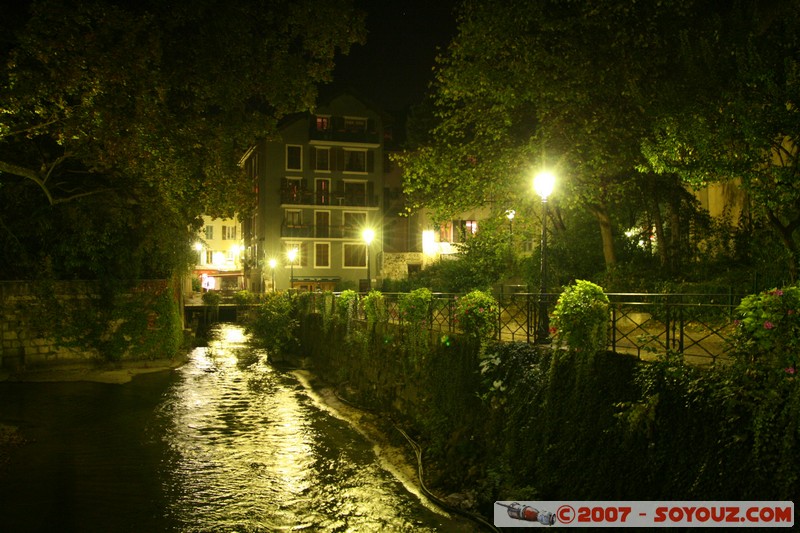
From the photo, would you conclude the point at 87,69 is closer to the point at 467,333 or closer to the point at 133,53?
the point at 133,53

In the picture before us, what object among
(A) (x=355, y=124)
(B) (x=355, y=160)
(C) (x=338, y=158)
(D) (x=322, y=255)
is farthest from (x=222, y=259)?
(A) (x=355, y=124)

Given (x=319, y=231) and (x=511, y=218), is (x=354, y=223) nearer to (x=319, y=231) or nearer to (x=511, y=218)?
(x=319, y=231)

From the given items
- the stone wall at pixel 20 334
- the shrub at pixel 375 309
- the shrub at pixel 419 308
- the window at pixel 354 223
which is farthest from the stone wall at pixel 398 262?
the shrub at pixel 419 308

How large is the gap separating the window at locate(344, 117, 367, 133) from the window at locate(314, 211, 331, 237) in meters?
7.36

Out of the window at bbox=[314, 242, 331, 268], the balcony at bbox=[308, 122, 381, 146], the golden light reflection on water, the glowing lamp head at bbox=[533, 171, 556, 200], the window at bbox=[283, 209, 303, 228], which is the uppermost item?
the balcony at bbox=[308, 122, 381, 146]

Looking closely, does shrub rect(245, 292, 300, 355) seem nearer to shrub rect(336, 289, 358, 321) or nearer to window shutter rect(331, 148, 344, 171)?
shrub rect(336, 289, 358, 321)

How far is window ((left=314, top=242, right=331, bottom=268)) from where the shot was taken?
166 feet

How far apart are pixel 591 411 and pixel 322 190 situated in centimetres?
4431

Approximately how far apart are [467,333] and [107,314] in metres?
15.7

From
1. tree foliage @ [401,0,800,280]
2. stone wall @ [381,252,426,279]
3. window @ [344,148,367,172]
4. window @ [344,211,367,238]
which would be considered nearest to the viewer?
tree foliage @ [401,0,800,280]

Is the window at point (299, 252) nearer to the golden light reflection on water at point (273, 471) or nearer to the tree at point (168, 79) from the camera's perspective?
the golden light reflection on water at point (273, 471)

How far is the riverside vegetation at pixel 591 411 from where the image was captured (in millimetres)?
5852

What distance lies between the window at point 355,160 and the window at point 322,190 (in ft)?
6.84

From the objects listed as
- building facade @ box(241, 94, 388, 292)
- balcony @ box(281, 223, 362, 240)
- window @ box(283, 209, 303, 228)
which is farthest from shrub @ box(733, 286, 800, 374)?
window @ box(283, 209, 303, 228)
